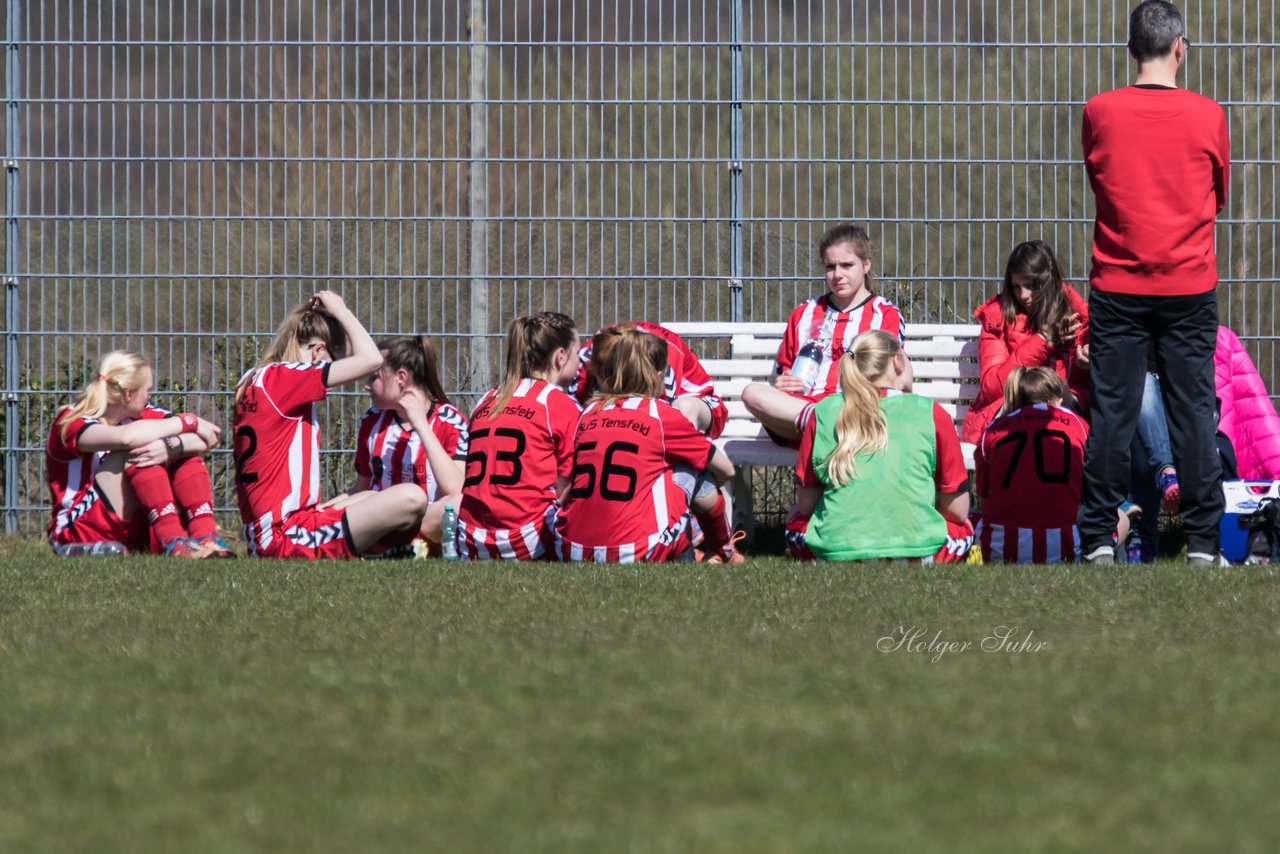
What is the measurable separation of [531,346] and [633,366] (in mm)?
501

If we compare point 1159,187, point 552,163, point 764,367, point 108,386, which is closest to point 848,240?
point 764,367

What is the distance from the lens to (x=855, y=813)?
275 cm

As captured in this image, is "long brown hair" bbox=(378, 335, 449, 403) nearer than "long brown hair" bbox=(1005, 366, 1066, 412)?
No

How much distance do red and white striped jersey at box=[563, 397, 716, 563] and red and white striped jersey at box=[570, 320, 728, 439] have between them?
0.78 meters

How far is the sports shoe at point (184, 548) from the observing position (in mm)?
7371

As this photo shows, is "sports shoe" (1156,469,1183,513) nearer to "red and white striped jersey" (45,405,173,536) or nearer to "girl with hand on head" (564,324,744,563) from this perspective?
"girl with hand on head" (564,324,744,563)

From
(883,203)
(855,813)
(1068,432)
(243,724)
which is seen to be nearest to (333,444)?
(883,203)

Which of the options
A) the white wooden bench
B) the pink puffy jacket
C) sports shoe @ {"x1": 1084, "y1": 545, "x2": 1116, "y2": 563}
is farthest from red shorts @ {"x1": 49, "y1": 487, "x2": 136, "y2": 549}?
the pink puffy jacket

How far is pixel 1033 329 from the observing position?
7879mm

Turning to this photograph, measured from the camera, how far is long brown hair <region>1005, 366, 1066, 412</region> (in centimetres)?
704

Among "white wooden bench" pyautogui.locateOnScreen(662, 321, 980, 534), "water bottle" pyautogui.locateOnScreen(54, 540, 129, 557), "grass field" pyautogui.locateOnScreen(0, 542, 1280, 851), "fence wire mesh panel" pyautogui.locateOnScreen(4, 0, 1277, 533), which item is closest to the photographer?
"grass field" pyautogui.locateOnScreen(0, 542, 1280, 851)

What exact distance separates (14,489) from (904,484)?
203 inches

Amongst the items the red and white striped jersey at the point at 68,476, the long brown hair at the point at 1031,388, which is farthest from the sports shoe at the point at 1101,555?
the red and white striped jersey at the point at 68,476

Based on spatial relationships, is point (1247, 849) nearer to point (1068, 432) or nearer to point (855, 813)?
point (855, 813)
